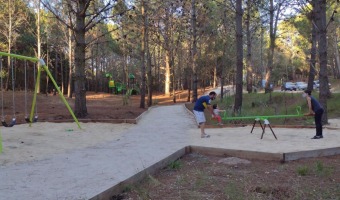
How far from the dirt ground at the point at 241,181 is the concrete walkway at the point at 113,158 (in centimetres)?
52

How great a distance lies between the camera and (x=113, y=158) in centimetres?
766

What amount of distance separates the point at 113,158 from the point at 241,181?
3022 mm

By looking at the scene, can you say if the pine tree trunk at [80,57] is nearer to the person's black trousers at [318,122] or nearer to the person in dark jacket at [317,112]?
the person in dark jacket at [317,112]

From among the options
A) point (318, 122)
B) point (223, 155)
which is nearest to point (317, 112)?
point (318, 122)

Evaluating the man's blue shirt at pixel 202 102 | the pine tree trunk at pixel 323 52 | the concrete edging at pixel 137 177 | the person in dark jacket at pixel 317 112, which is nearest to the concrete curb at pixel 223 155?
the concrete edging at pixel 137 177

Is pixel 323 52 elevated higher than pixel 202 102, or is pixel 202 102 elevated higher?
pixel 323 52

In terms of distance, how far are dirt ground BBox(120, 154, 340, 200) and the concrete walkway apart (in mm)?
524

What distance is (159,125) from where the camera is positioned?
47.6 feet

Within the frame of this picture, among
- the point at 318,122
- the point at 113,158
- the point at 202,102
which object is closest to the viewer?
the point at 113,158

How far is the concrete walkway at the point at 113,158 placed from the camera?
17.2 feet

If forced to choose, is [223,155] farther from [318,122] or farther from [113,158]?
[318,122]

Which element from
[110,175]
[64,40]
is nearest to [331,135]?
[110,175]

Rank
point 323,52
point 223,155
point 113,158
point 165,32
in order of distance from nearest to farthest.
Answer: point 113,158, point 223,155, point 323,52, point 165,32

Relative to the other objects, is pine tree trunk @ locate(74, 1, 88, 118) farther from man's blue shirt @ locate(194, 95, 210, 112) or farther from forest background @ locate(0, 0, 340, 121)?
man's blue shirt @ locate(194, 95, 210, 112)
